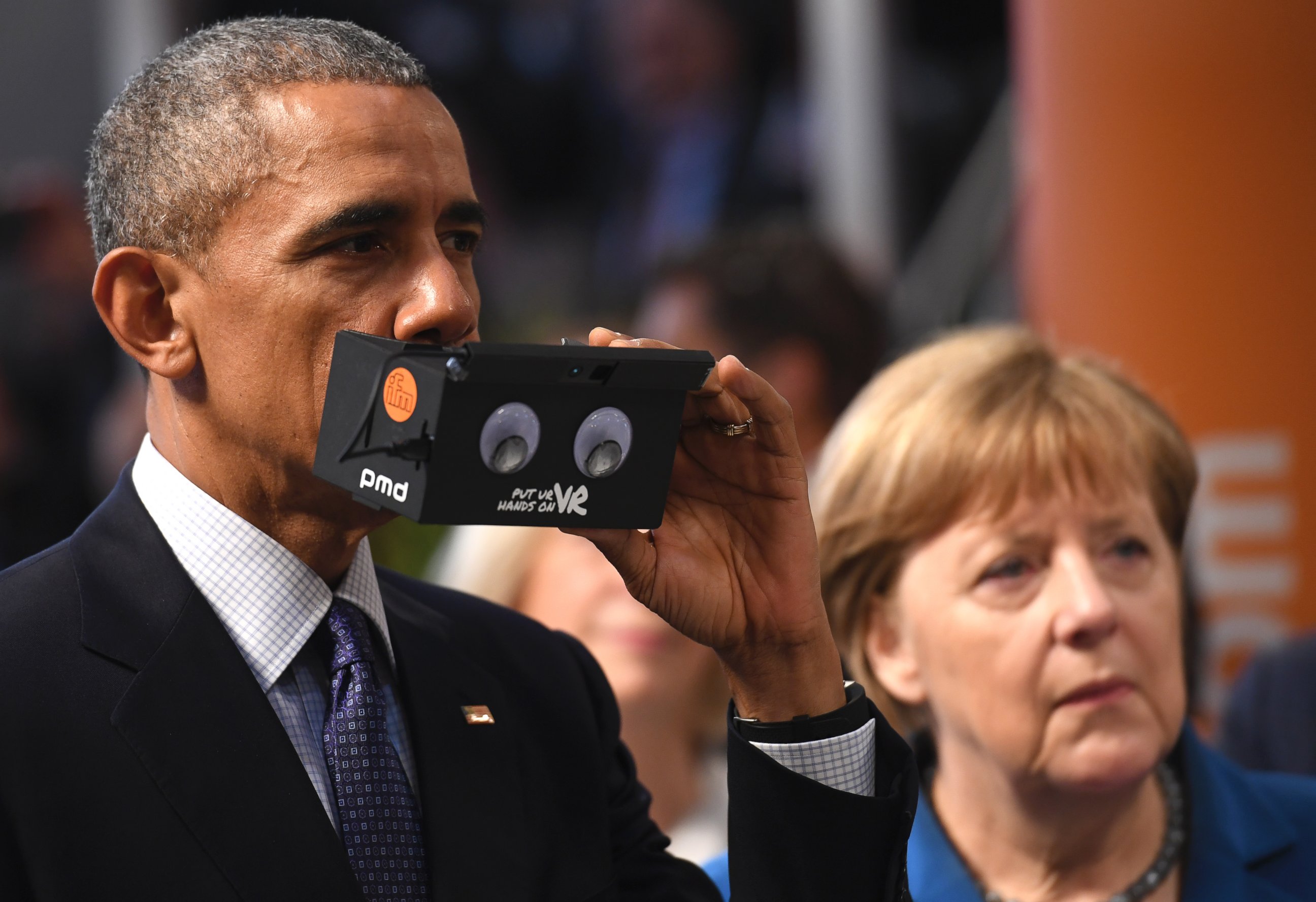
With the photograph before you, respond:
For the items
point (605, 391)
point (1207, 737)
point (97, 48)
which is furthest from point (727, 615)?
point (97, 48)

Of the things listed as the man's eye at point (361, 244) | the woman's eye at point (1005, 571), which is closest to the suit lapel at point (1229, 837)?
the woman's eye at point (1005, 571)

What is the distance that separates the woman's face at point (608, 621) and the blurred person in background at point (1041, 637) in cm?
94

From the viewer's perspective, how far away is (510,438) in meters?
1.55

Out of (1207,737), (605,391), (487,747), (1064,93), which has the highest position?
(1064,93)

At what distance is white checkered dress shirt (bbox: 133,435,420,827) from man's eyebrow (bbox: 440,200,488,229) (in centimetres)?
44

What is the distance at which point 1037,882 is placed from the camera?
8.27 feet

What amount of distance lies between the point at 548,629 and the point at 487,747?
0.33 meters

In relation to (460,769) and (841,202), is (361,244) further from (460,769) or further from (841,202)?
(841,202)

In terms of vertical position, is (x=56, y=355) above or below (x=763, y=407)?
below

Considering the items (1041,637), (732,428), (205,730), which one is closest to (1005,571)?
(1041,637)

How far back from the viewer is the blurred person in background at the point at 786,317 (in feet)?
14.3

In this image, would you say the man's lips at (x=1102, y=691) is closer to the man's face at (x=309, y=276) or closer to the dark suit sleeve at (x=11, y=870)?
the man's face at (x=309, y=276)

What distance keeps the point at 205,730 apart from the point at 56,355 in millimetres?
5730

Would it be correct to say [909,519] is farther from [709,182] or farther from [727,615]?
[709,182]
